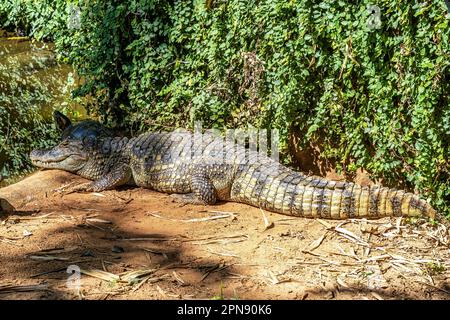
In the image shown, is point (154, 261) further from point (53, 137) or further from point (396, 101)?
point (53, 137)

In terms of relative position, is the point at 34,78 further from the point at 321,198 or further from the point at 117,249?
the point at 321,198

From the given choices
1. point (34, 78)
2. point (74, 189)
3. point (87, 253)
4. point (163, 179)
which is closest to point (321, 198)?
point (163, 179)

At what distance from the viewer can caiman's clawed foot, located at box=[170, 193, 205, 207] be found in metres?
5.32

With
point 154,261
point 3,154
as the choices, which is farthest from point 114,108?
point 154,261

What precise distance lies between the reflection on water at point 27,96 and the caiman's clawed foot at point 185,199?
7.21 feet

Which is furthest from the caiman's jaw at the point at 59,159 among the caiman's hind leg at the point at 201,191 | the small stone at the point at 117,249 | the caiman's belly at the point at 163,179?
the small stone at the point at 117,249

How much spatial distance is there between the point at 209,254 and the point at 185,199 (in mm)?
1341

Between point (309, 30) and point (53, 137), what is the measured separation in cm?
391

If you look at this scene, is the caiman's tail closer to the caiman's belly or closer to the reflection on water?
the caiman's belly

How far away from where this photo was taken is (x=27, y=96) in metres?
8.75

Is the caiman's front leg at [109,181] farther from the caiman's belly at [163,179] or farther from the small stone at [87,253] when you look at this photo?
the small stone at [87,253]

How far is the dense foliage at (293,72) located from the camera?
442 cm
